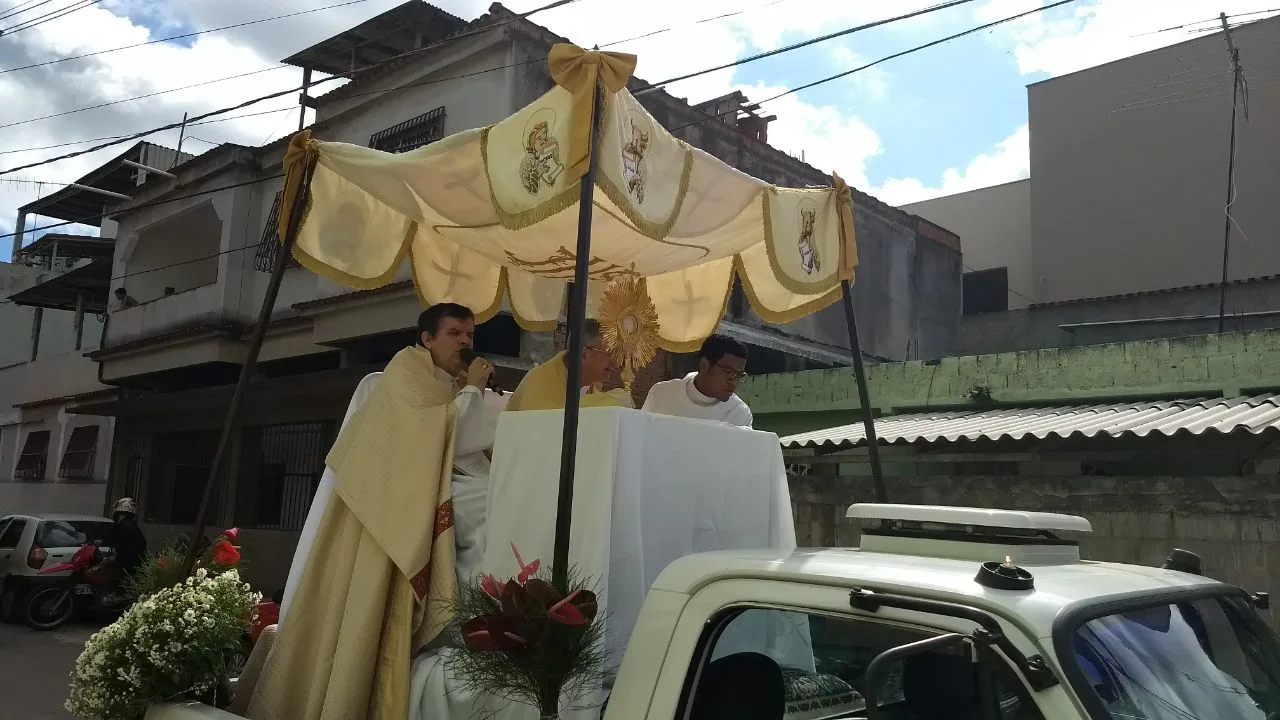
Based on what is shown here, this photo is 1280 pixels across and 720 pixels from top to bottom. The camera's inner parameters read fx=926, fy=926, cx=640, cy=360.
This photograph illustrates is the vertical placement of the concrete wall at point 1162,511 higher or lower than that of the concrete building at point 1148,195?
lower

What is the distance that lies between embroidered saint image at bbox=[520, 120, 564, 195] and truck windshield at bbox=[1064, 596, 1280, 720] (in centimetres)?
215

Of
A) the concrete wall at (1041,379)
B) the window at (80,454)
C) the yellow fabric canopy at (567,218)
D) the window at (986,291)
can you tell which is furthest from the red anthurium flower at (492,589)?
the window at (80,454)

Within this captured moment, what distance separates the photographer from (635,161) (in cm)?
331

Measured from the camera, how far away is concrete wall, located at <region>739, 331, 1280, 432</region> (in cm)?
973

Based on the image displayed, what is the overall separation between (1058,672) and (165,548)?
3.48 metres

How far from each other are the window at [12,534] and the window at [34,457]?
10.0 meters

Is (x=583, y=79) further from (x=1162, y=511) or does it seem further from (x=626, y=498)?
(x=1162, y=511)

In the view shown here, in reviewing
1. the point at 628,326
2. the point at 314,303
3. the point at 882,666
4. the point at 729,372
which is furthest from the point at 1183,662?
the point at 314,303

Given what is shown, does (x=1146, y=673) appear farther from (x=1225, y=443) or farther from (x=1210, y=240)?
(x=1210, y=240)

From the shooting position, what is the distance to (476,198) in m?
3.98

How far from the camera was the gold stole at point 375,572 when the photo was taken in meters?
2.98

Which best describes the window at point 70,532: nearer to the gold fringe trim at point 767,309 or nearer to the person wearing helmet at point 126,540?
the person wearing helmet at point 126,540

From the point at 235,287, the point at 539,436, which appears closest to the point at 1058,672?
the point at 539,436

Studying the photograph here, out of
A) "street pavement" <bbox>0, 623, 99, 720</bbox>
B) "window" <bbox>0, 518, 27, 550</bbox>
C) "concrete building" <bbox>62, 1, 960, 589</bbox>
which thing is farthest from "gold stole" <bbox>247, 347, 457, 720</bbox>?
"window" <bbox>0, 518, 27, 550</bbox>
